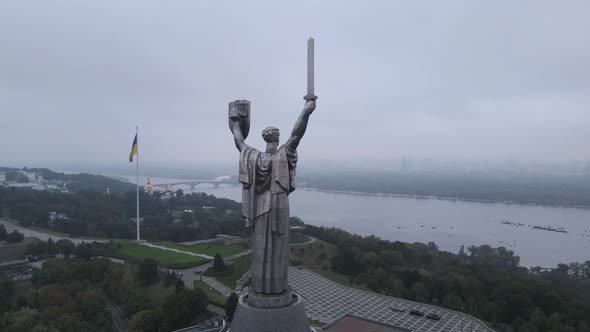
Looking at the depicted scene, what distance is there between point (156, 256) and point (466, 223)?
46.8 metres

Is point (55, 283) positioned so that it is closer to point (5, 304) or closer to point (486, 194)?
point (5, 304)

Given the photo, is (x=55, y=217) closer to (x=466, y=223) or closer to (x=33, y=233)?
(x=33, y=233)

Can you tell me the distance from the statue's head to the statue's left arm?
37 cm

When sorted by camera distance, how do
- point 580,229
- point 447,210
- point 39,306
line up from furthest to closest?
point 447,210
point 580,229
point 39,306

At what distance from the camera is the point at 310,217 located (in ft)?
192

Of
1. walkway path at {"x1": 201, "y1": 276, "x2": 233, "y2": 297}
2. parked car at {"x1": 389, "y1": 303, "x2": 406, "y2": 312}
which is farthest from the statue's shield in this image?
parked car at {"x1": 389, "y1": 303, "x2": 406, "y2": 312}

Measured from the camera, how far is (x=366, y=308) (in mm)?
17719

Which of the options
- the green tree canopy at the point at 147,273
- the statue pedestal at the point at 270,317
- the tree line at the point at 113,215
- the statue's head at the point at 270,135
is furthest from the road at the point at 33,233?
the statue's head at the point at 270,135

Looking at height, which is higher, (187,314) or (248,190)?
(248,190)

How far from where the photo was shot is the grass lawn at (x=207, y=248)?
27.0 metres

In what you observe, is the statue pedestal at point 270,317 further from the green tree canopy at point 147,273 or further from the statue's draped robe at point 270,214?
the green tree canopy at point 147,273

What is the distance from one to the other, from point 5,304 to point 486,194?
90860 millimetres

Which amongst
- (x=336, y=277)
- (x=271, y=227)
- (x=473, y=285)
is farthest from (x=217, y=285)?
(x=271, y=227)

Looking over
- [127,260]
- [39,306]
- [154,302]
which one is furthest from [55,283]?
[127,260]
